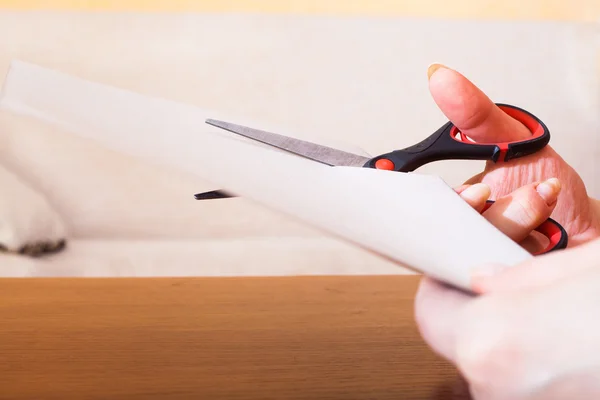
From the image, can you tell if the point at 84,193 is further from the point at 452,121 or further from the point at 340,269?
the point at 452,121

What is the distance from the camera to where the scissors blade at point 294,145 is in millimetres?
381

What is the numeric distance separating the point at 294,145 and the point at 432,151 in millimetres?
120

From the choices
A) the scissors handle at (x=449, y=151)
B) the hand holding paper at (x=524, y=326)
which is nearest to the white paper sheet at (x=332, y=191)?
the hand holding paper at (x=524, y=326)

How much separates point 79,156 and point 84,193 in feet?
0.22

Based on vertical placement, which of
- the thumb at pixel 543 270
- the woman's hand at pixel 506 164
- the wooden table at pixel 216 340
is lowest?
the wooden table at pixel 216 340

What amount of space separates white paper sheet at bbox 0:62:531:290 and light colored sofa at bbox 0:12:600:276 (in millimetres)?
644

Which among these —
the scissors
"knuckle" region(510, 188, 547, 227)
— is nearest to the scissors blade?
the scissors

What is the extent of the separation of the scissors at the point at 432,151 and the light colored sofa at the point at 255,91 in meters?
0.49

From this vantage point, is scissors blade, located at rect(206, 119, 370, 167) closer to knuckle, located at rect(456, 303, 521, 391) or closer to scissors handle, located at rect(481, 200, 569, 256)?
scissors handle, located at rect(481, 200, 569, 256)

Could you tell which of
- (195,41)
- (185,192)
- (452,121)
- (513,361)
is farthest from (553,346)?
(195,41)

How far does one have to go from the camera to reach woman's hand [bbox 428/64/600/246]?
0.48 metres

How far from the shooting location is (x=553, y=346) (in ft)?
0.56

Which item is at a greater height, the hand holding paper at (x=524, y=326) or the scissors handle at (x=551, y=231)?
the hand holding paper at (x=524, y=326)

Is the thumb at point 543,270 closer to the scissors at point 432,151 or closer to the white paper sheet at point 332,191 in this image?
the white paper sheet at point 332,191
